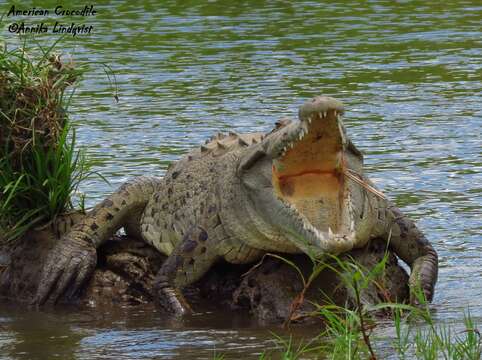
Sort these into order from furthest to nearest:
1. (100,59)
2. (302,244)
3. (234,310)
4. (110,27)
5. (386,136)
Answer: (110,27) → (100,59) → (386,136) → (234,310) → (302,244)

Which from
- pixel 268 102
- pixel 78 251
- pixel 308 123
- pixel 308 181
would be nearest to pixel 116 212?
pixel 78 251

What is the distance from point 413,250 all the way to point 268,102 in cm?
623

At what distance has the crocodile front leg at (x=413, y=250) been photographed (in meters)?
7.69

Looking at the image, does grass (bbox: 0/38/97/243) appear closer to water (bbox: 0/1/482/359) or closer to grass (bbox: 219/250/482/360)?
water (bbox: 0/1/482/359)

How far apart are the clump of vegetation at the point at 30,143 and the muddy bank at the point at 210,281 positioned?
262mm

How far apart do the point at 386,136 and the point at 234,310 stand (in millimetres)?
5008

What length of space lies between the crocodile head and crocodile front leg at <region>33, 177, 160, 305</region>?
4.15 ft

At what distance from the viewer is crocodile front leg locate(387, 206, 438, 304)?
769 cm

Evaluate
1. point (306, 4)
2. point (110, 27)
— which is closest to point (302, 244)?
point (110, 27)

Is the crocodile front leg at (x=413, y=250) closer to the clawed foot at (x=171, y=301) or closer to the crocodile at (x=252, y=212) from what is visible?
the crocodile at (x=252, y=212)

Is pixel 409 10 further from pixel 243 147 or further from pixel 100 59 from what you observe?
pixel 243 147

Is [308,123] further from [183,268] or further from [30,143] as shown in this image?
[30,143]

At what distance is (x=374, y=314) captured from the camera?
23.7 ft

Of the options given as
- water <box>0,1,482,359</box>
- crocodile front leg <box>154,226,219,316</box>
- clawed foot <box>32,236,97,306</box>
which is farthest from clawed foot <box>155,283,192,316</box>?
clawed foot <box>32,236,97,306</box>
